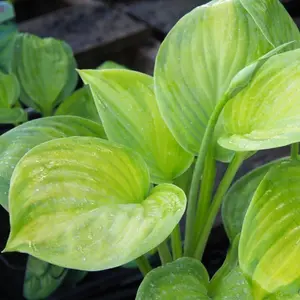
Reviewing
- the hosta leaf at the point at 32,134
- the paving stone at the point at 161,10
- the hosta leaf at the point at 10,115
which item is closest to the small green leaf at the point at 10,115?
the hosta leaf at the point at 10,115

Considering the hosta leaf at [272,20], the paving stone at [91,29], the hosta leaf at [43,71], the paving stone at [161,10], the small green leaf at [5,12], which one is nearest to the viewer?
the hosta leaf at [272,20]

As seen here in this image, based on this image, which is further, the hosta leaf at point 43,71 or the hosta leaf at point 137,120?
the hosta leaf at point 43,71

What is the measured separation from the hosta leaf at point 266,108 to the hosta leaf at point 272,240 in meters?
0.04

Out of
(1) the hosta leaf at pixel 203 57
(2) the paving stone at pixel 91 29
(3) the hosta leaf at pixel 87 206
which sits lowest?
(2) the paving stone at pixel 91 29

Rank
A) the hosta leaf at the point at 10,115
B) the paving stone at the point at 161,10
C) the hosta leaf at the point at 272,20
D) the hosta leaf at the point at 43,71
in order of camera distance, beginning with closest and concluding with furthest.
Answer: the hosta leaf at the point at 272,20 < the hosta leaf at the point at 10,115 < the hosta leaf at the point at 43,71 < the paving stone at the point at 161,10

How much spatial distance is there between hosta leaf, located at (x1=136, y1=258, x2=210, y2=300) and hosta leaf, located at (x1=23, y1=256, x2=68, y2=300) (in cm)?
24

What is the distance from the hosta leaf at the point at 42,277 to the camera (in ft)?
2.20

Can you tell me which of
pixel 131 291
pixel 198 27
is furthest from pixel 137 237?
pixel 131 291

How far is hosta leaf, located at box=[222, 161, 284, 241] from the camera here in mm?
578

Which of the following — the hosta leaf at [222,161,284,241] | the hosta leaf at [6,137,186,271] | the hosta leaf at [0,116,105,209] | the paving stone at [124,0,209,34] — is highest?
the hosta leaf at [6,137,186,271]


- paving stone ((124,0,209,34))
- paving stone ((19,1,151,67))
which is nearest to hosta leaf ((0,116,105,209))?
paving stone ((19,1,151,67))

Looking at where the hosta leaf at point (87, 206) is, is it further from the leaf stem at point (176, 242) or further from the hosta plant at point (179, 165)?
the leaf stem at point (176, 242)

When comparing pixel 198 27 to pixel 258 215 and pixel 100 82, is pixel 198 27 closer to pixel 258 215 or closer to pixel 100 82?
pixel 100 82

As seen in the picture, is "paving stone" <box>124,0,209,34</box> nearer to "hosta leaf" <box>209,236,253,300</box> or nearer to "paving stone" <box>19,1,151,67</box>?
"paving stone" <box>19,1,151,67</box>
